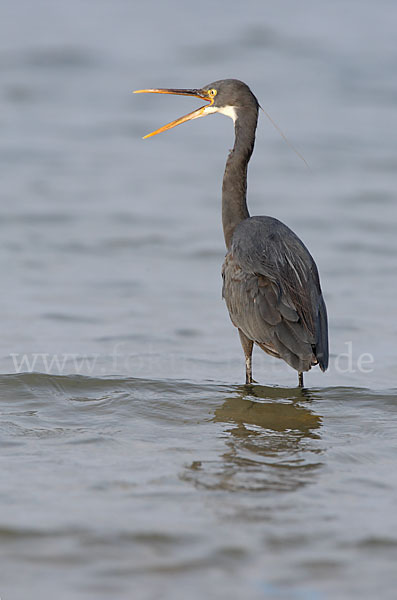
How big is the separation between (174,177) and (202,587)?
1040 cm

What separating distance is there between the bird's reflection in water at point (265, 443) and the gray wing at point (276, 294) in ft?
1.13

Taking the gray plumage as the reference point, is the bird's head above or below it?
above

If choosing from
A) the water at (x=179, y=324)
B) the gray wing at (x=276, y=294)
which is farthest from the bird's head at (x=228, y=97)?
the water at (x=179, y=324)

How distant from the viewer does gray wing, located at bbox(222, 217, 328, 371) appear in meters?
5.68

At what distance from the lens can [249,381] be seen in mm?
6309

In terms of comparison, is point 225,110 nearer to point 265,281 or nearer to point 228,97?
point 228,97

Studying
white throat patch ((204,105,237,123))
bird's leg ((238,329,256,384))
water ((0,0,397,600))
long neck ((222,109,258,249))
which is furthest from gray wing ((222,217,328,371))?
white throat patch ((204,105,237,123))

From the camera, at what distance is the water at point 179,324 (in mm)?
3545

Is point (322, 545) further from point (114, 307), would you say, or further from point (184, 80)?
point (184, 80)

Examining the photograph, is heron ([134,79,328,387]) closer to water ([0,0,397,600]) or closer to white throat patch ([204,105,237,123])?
white throat patch ([204,105,237,123])

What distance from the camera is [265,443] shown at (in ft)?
16.2

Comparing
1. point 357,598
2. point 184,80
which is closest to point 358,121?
point 184,80

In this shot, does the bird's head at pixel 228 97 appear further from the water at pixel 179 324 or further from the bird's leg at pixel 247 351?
the water at pixel 179 324

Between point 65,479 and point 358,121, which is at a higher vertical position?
point 358,121
